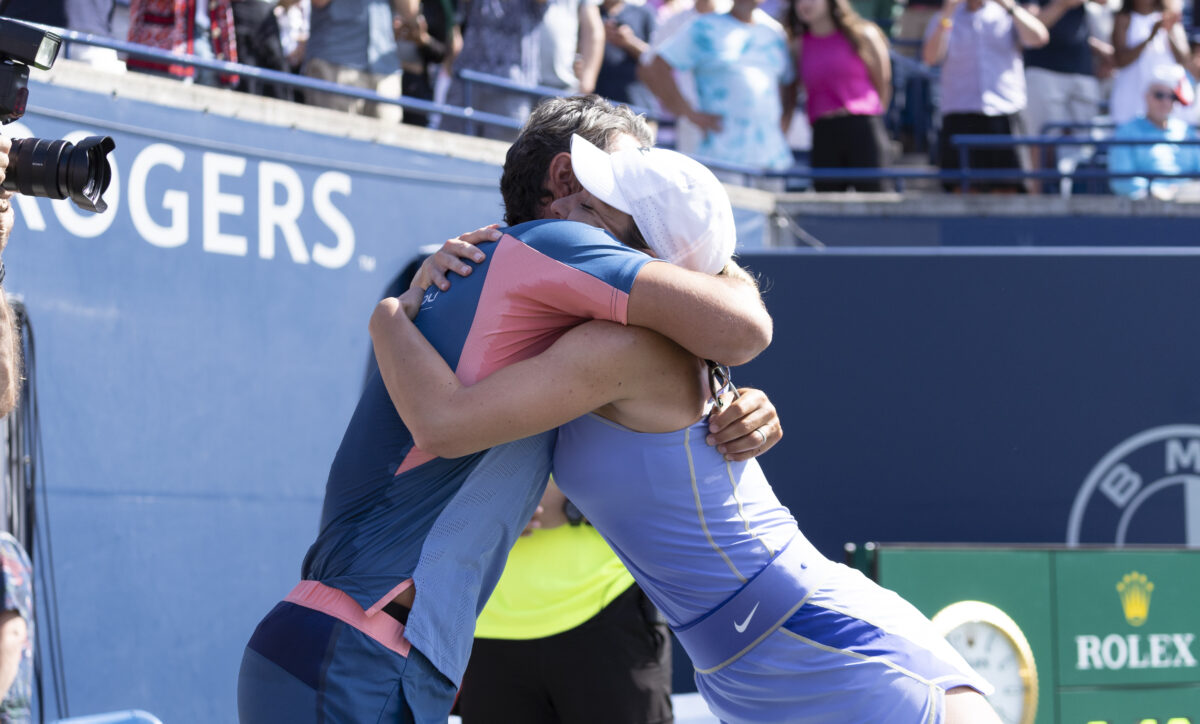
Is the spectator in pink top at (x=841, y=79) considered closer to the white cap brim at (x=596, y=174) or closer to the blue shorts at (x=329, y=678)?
the white cap brim at (x=596, y=174)

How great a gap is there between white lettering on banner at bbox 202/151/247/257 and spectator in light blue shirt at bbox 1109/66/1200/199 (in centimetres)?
537

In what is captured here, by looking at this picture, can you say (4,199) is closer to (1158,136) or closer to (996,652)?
(996,652)

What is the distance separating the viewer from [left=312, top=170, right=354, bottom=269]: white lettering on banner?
247 inches

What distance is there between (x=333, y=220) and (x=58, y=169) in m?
3.62

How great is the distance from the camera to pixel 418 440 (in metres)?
2.12

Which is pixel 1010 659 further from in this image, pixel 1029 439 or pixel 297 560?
pixel 297 560

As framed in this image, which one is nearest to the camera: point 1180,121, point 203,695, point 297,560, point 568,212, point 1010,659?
point 568,212

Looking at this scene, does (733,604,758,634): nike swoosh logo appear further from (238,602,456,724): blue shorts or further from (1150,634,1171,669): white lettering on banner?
(1150,634,1171,669): white lettering on banner

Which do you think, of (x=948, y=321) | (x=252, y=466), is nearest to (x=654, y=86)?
(x=948, y=321)

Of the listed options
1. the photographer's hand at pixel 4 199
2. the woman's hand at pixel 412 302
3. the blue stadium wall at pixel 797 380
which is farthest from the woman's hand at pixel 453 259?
the blue stadium wall at pixel 797 380

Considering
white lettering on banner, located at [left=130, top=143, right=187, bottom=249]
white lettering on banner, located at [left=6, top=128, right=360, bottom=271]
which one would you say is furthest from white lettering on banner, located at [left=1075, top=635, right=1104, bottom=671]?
white lettering on banner, located at [left=130, top=143, right=187, bottom=249]

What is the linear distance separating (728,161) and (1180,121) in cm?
305

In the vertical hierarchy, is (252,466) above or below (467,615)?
below

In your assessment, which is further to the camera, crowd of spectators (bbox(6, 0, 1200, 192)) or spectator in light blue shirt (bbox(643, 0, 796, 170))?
spectator in light blue shirt (bbox(643, 0, 796, 170))
